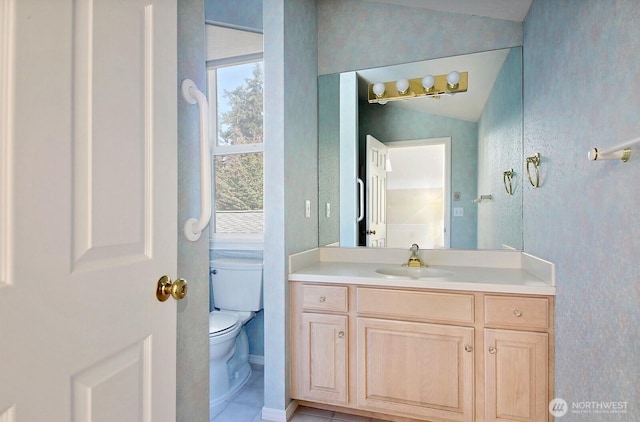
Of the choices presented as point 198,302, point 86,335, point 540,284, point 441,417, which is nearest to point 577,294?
point 540,284

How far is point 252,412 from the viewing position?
196 centimetres

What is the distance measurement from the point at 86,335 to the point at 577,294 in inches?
59.7

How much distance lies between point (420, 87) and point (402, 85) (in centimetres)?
11

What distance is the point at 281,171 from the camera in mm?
1884

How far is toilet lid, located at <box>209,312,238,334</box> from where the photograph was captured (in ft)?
6.70

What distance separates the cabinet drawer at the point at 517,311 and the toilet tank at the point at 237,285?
1437mm

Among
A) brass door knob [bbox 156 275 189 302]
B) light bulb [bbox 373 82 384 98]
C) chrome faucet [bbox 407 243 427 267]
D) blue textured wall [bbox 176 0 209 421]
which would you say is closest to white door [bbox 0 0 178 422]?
brass door knob [bbox 156 275 189 302]

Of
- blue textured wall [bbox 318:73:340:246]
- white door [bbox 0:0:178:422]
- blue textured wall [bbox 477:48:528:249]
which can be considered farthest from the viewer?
blue textured wall [bbox 318:73:340:246]

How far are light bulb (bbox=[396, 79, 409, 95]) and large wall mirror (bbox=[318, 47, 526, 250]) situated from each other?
4 cm

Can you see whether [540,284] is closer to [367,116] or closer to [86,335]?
[367,116]

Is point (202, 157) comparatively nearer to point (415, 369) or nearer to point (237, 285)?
point (415, 369)

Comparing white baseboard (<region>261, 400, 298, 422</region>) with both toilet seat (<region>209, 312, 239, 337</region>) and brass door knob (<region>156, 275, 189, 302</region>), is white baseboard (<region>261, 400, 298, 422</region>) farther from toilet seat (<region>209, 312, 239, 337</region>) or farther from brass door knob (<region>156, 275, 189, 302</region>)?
brass door knob (<region>156, 275, 189, 302</region>)

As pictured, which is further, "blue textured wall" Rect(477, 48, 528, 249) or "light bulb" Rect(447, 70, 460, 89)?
"light bulb" Rect(447, 70, 460, 89)

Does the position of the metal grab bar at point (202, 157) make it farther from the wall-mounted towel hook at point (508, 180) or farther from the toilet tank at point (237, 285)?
the wall-mounted towel hook at point (508, 180)
